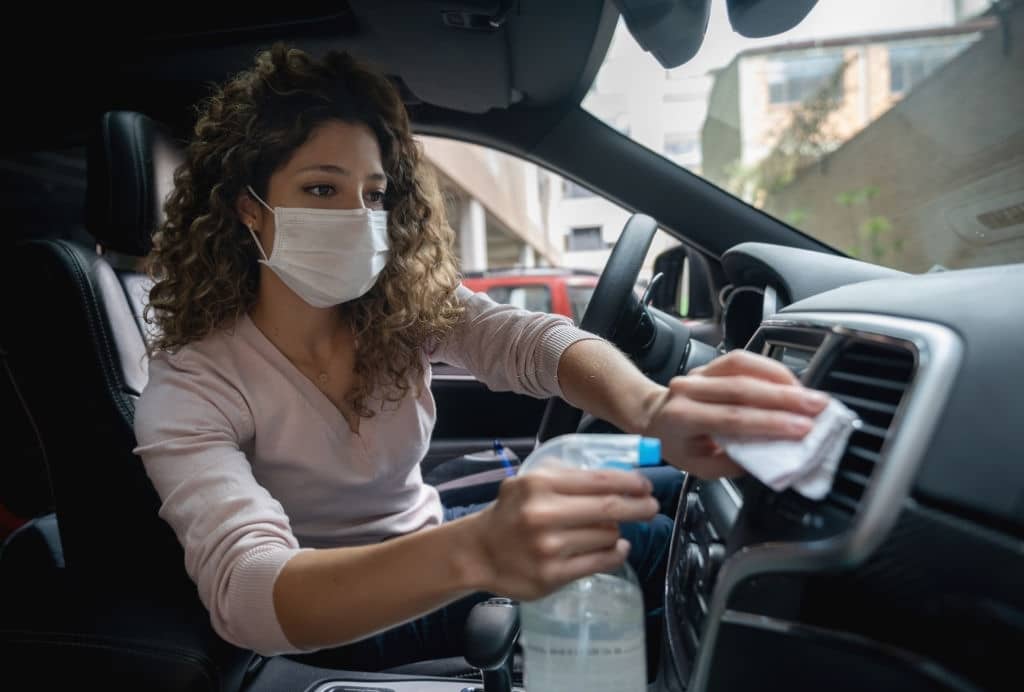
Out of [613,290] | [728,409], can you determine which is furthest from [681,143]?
[728,409]

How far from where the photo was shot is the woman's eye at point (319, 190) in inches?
52.1

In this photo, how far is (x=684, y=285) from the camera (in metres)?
2.37

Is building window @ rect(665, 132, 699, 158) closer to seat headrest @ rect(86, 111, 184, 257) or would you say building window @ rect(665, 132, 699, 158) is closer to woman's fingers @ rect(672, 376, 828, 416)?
seat headrest @ rect(86, 111, 184, 257)

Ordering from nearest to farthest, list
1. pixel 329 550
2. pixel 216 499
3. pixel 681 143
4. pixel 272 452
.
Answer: pixel 329 550 → pixel 216 499 → pixel 272 452 → pixel 681 143

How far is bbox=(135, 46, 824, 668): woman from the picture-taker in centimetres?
108

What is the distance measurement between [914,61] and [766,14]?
0.81 meters

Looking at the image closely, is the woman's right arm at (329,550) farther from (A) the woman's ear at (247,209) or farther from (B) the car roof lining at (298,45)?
(B) the car roof lining at (298,45)

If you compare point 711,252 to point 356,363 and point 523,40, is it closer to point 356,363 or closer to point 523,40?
point 523,40

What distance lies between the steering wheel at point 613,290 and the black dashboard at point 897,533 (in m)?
0.64

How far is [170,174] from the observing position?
1.61m

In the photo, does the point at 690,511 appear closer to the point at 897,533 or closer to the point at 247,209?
the point at 897,533

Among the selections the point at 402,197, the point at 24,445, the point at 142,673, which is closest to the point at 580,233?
the point at 402,197

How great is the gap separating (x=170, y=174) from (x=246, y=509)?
101 centimetres

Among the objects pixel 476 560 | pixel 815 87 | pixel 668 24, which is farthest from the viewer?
pixel 815 87
